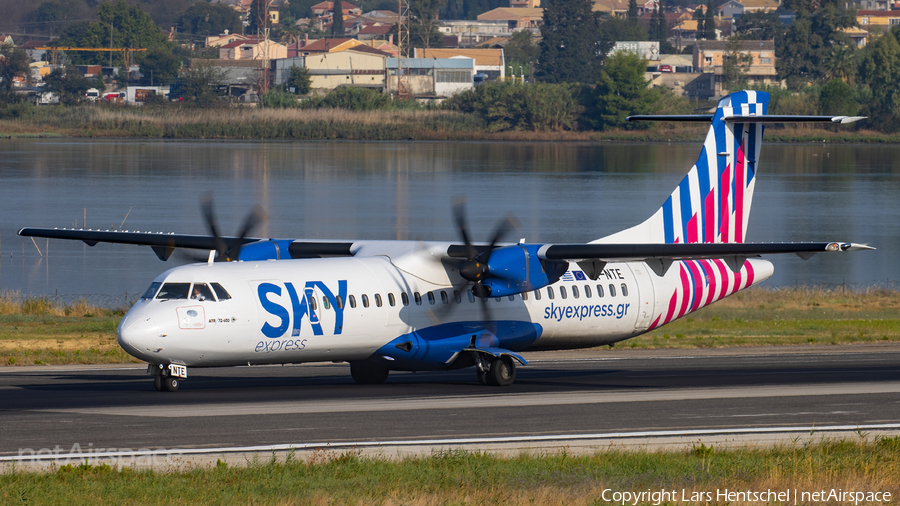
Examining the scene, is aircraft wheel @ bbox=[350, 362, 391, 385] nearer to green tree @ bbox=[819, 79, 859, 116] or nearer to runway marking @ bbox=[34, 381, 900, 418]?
runway marking @ bbox=[34, 381, 900, 418]

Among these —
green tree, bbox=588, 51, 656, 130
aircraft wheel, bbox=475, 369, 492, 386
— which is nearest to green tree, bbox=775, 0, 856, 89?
green tree, bbox=588, 51, 656, 130

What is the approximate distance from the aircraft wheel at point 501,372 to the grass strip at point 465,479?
24.4ft

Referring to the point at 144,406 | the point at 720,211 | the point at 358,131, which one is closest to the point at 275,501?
the point at 144,406

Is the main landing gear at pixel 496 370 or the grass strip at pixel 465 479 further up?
the grass strip at pixel 465 479

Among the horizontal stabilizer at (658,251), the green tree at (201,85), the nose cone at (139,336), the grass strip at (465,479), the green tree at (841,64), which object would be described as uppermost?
the green tree at (841,64)

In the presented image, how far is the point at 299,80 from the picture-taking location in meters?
187

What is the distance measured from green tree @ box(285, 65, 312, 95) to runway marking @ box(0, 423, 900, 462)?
6851 inches

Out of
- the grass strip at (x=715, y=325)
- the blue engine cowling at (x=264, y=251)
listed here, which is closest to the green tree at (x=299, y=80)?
the grass strip at (x=715, y=325)

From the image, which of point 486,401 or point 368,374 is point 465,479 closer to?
point 486,401

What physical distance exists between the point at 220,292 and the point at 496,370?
6.29 meters

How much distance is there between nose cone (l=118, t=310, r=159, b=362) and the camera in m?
18.8

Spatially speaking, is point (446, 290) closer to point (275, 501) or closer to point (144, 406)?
point (144, 406)

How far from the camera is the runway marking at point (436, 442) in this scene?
602 inches

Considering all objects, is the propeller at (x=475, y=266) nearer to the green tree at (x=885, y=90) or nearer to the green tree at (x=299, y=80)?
the green tree at (x=885, y=90)
